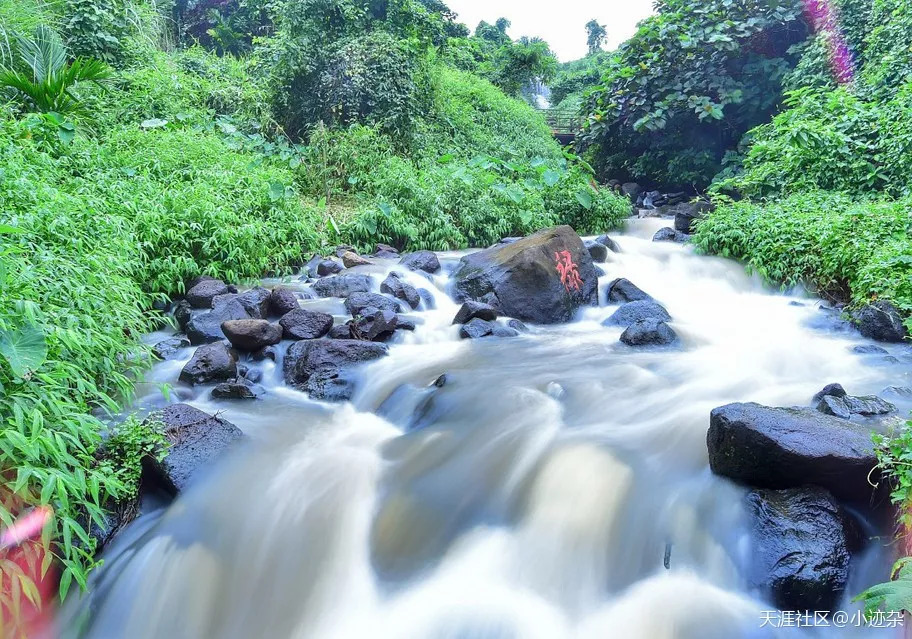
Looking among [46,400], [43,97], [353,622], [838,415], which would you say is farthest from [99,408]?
[43,97]

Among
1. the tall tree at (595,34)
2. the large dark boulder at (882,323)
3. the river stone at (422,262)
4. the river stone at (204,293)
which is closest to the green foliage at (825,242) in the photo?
the large dark boulder at (882,323)

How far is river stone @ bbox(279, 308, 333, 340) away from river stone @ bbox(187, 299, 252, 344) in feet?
1.44

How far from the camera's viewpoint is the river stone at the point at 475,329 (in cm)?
607

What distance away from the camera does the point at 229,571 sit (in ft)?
10.1

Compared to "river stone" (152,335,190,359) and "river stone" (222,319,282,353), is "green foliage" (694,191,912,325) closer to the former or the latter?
"river stone" (222,319,282,353)

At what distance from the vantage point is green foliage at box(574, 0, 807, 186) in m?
12.8

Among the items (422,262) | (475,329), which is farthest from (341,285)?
(475,329)

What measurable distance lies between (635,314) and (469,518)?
3.84 meters

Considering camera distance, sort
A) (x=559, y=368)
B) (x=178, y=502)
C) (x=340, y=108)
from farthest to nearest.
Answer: (x=340, y=108)
(x=559, y=368)
(x=178, y=502)

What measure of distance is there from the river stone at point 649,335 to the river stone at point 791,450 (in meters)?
2.35

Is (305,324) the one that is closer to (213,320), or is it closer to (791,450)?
(213,320)

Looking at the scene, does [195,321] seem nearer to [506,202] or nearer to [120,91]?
[506,202]

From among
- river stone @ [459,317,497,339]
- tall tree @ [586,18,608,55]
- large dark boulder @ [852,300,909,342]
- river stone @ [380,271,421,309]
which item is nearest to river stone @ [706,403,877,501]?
large dark boulder @ [852,300,909,342]

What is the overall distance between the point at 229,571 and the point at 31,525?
35.8 inches
